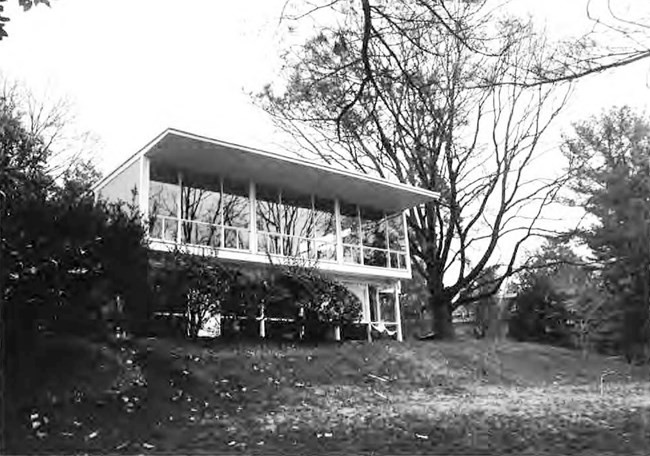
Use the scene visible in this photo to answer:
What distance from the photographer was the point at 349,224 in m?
20.5

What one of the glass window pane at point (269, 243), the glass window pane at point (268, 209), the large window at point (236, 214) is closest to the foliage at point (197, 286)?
the large window at point (236, 214)

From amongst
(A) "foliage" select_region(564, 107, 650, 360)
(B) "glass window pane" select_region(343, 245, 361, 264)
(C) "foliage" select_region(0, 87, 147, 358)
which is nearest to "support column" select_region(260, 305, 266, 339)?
(C) "foliage" select_region(0, 87, 147, 358)

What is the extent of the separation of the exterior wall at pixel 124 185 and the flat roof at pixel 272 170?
0.52ft

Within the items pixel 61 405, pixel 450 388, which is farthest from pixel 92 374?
pixel 450 388

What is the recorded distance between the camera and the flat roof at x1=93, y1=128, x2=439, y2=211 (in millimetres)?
15758

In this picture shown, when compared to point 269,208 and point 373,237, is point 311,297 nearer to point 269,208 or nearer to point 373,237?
point 269,208

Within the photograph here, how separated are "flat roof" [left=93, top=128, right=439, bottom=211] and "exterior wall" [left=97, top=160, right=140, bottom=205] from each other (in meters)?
0.16

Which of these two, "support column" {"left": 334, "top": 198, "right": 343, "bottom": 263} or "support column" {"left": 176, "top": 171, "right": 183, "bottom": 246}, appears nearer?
"support column" {"left": 176, "top": 171, "right": 183, "bottom": 246}

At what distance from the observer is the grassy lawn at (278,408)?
20.9 ft

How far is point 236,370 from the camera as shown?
10.4 metres

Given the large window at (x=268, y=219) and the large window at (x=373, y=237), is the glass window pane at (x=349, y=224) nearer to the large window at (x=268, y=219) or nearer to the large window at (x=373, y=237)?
the large window at (x=373, y=237)

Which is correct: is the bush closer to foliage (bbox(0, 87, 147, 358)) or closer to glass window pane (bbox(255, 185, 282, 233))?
foliage (bbox(0, 87, 147, 358))

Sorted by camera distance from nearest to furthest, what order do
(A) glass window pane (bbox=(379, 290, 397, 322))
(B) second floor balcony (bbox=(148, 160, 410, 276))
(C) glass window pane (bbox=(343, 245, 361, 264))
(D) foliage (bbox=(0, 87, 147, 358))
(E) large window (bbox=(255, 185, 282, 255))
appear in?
(D) foliage (bbox=(0, 87, 147, 358)), (B) second floor balcony (bbox=(148, 160, 410, 276)), (E) large window (bbox=(255, 185, 282, 255)), (C) glass window pane (bbox=(343, 245, 361, 264)), (A) glass window pane (bbox=(379, 290, 397, 322))

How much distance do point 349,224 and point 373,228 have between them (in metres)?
1.09
